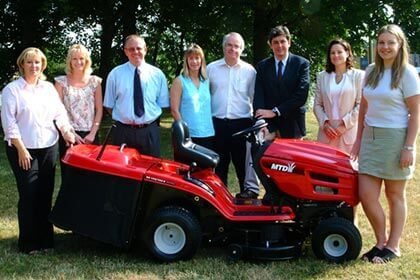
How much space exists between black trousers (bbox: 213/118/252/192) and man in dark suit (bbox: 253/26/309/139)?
0.90 ft

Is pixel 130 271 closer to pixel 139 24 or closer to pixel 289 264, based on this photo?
pixel 289 264

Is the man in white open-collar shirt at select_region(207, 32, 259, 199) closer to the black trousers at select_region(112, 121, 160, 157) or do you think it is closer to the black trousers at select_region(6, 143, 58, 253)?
the black trousers at select_region(112, 121, 160, 157)

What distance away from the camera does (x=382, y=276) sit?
4.02 m

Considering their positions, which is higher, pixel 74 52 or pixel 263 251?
pixel 74 52

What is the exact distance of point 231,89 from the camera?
17.6 ft

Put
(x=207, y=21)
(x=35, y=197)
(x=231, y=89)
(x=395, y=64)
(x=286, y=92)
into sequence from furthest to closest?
(x=207, y=21) < (x=231, y=89) < (x=286, y=92) < (x=35, y=197) < (x=395, y=64)

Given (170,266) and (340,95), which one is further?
(340,95)

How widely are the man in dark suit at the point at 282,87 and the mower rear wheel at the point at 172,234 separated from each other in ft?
4.52

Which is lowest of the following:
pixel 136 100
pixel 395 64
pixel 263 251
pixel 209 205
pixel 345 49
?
pixel 263 251

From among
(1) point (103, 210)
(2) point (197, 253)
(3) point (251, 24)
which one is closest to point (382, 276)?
(2) point (197, 253)

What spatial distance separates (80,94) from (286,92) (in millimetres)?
1890

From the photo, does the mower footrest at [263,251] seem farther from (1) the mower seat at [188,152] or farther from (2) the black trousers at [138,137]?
→ (2) the black trousers at [138,137]

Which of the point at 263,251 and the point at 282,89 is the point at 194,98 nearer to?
the point at 282,89

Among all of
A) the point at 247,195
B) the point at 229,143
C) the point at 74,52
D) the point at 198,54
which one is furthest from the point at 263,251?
the point at 74,52
